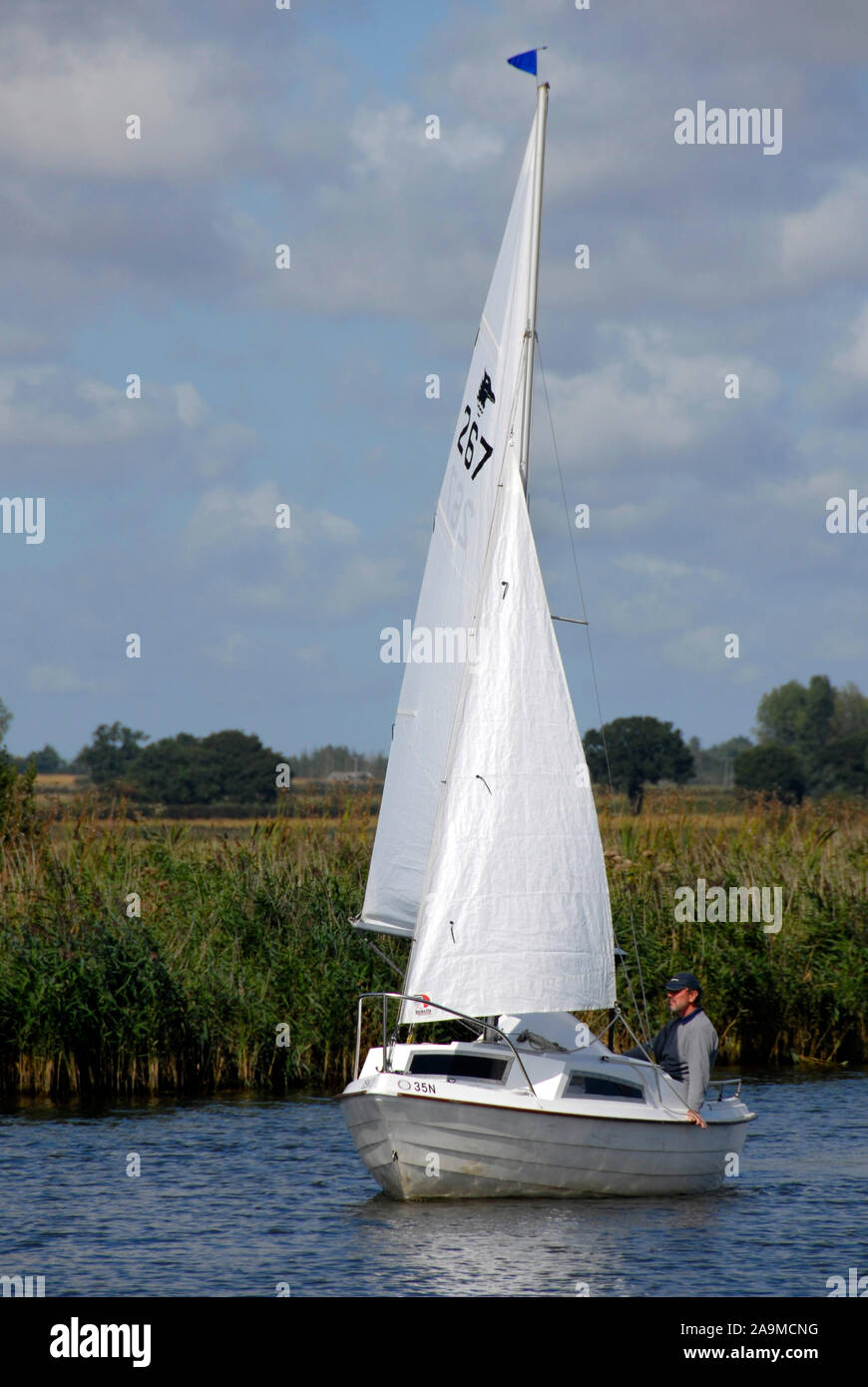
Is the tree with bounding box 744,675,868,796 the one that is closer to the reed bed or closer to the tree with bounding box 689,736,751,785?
the tree with bounding box 689,736,751,785

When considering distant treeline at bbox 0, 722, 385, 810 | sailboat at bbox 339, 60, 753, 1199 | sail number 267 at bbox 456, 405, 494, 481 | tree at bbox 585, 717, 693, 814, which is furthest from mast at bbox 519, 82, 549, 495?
tree at bbox 585, 717, 693, 814

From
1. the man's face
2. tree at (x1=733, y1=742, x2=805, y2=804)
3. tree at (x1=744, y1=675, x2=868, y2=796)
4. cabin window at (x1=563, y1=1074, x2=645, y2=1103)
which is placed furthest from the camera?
tree at (x1=744, y1=675, x2=868, y2=796)

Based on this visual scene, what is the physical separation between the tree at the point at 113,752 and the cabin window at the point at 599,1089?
2719 inches

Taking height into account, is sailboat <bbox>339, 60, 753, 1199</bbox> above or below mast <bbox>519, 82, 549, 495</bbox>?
below

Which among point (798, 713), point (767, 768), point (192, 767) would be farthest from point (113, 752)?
point (798, 713)

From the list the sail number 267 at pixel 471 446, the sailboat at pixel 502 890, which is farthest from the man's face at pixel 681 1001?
the sail number 267 at pixel 471 446

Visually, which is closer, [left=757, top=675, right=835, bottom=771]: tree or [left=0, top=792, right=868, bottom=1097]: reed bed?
[left=0, top=792, right=868, bottom=1097]: reed bed

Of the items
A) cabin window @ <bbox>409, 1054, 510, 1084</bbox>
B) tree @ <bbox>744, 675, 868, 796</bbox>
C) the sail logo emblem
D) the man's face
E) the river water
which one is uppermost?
tree @ <bbox>744, 675, 868, 796</bbox>

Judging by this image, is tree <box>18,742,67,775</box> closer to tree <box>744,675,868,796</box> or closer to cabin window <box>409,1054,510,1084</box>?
tree <box>744,675,868,796</box>

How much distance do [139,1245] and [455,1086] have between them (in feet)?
9.71

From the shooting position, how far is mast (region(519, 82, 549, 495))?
54.1ft

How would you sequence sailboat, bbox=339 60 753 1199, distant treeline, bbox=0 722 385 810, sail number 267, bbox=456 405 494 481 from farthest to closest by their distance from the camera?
distant treeline, bbox=0 722 385 810 < sail number 267, bbox=456 405 494 481 < sailboat, bbox=339 60 753 1199
